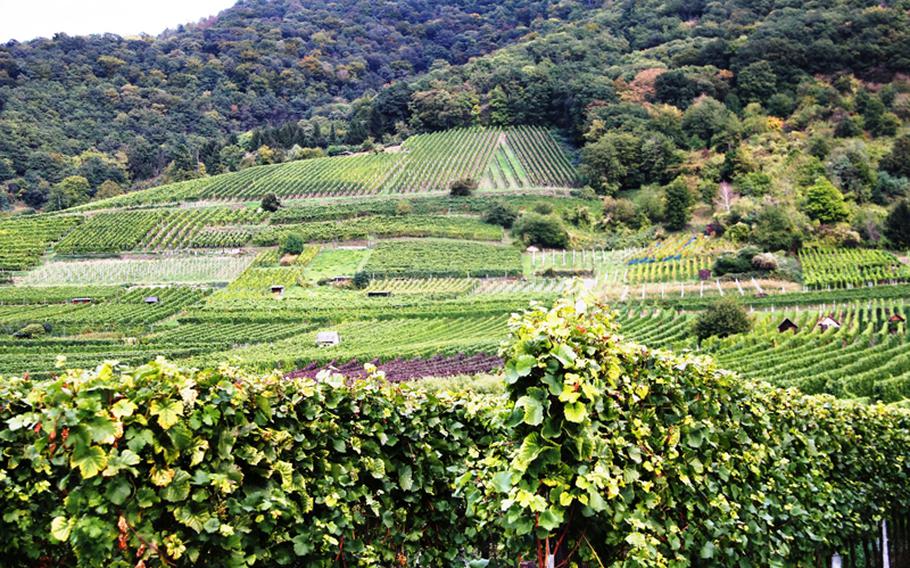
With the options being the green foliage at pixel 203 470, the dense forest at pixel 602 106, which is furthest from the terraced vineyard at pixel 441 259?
the green foliage at pixel 203 470

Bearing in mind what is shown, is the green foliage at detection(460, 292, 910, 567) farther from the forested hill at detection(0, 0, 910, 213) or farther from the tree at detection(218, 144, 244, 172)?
the tree at detection(218, 144, 244, 172)

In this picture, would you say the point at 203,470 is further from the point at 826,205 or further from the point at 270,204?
the point at 270,204

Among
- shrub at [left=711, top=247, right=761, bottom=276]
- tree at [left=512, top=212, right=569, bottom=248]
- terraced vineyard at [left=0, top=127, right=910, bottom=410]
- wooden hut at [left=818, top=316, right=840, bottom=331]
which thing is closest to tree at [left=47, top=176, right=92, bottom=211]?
terraced vineyard at [left=0, top=127, right=910, bottom=410]

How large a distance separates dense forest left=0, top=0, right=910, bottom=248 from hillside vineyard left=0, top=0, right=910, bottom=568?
21.8 inches

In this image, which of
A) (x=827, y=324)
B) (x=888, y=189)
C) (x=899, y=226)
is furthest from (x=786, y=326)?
(x=888, y=189)

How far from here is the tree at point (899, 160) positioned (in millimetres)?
74438

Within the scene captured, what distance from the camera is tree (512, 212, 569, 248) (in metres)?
69.0

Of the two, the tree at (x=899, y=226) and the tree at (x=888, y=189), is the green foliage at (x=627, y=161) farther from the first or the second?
the tree at (x=899, y=226)

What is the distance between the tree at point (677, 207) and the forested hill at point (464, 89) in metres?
10.7

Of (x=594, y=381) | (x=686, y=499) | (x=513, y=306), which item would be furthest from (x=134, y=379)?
(x=513, y=306)

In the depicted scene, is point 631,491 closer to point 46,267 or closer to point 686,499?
point 686,499

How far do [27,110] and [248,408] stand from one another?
146 metres

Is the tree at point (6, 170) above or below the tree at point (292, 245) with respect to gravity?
above

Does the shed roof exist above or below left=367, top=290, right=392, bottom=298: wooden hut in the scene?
above
